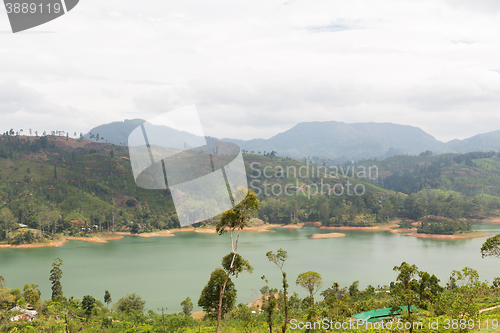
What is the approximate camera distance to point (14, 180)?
185 ft

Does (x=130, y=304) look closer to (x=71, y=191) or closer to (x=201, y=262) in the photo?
(x=201, y=262)

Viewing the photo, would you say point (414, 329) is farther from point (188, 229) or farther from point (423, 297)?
point (188, 229)

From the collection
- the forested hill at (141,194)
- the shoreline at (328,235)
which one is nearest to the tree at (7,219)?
the forested hill at (141,194)

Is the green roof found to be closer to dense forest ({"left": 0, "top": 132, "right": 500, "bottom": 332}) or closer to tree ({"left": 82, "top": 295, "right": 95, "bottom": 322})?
dense forest ({"left": 0, "top": 132, "right": 500, "bottom": 332})

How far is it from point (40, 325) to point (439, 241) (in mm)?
42936

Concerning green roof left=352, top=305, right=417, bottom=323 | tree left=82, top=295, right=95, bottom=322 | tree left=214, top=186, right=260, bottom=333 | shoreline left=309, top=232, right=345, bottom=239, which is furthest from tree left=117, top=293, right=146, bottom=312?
shoreline left=309, top=232, right=345, bottom=239

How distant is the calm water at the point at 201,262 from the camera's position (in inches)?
835

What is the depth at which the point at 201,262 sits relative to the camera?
94.4 ft

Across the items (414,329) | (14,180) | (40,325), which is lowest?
(40,325)

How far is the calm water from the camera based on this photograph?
21.2 meters

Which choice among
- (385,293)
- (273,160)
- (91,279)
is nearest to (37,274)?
(91,279)

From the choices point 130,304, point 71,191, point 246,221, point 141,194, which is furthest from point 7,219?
point 246,221

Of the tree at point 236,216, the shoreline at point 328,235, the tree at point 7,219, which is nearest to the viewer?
the tree at point 236,216

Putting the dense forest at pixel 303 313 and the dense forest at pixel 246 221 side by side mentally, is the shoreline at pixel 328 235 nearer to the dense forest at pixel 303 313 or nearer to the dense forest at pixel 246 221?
the dense forest at pixel 246 221
